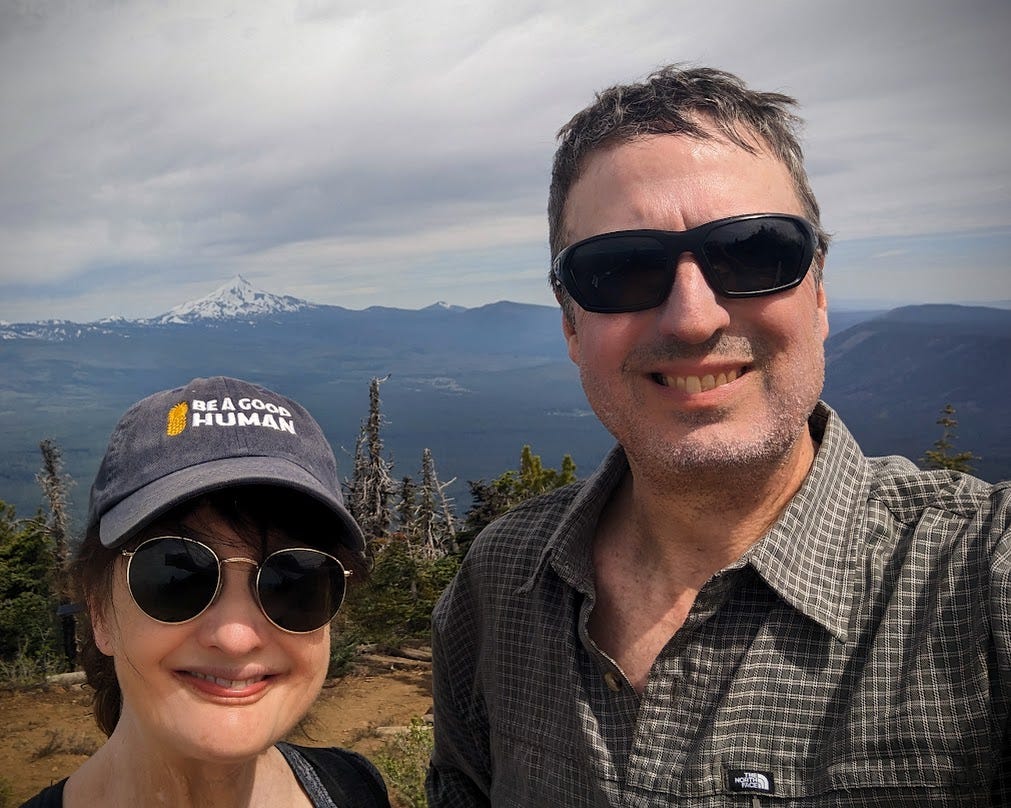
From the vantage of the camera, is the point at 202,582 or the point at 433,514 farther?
the point at 433,514

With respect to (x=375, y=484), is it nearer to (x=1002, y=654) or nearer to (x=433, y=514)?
(x=433, y=514)

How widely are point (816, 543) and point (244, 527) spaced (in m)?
1.63

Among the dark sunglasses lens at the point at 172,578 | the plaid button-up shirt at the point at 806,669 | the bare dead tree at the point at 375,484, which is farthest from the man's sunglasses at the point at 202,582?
the bare dead tree at the point at 375,484

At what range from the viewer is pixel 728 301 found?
2527 mm

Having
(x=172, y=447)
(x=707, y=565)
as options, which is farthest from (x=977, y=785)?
(x=172, y=447)

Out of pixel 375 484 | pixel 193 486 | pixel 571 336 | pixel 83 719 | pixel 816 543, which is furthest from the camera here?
pixel 375 484

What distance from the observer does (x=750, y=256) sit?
8.12ft

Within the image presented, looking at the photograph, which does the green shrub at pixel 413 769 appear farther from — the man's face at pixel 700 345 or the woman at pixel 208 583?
the man's face at pixel 700 345

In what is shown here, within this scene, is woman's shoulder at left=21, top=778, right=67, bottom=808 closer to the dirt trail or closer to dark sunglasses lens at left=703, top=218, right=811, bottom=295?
dark sunglasses lens at left=703, top=218, right=811, bottom=295

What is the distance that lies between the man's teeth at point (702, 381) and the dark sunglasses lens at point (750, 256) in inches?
10.4

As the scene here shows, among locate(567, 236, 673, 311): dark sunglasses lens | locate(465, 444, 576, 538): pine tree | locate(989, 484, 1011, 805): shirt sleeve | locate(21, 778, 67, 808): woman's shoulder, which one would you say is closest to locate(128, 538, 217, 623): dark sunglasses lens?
locate(21, 778, 67, 808): woman's shoulder

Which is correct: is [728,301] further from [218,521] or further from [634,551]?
[218,521]

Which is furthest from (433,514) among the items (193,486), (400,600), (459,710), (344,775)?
(193,486)

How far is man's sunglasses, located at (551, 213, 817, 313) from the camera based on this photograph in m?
2.48
